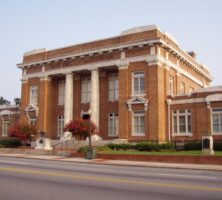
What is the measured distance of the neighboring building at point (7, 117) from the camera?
48.3 m

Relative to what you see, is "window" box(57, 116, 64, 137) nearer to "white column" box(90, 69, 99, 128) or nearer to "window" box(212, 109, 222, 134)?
"white column" box(90, 69, 99, 128)

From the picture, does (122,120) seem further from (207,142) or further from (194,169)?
(194,169)

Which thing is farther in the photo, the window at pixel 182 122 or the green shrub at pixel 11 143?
the green shrub at pixel 11 143

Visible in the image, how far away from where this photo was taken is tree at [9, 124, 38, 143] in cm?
3763

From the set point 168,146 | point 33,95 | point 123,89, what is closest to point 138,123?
point 123,89

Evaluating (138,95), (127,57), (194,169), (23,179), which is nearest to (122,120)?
(138,95)

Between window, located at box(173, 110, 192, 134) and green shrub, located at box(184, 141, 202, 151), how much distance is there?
2666 mm

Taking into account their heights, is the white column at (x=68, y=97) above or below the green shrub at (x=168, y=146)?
above

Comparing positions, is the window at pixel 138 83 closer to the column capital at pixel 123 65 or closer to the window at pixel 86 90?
the column capital at pixel 123 65

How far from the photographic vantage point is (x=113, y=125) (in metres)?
38.4

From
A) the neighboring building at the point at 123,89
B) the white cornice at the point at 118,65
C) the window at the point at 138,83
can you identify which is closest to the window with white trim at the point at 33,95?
the neighboring building at the point at 123,89

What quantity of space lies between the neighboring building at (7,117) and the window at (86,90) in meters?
12.0

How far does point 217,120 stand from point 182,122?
3803mm

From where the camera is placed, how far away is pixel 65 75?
4197cm
